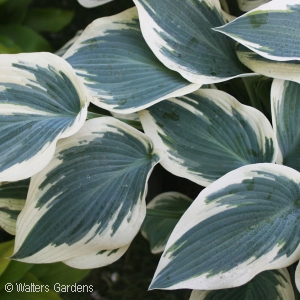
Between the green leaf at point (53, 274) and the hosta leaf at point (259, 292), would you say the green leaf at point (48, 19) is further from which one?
the hosta leaf at point (259, 292)

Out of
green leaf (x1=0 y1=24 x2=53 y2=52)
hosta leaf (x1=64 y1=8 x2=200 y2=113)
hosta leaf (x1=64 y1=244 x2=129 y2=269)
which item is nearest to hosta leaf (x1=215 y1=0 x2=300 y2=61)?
hosta leaf (x1=64 y1=8 x2=200 y2=113)

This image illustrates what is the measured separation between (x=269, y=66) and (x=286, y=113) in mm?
80

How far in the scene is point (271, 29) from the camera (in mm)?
469

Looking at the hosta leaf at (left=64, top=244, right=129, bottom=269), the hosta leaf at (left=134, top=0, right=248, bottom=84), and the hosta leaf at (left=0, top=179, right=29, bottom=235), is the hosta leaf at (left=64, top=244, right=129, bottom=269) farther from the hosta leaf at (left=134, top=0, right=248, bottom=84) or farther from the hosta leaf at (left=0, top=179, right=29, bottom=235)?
the hosta leaf at (left=134, top=0, right=248, bottom=84)

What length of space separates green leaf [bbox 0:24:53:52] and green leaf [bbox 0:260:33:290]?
Answer: 542mm

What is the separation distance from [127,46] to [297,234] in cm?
39

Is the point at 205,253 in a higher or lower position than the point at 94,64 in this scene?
lower

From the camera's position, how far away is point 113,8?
3.18 ft

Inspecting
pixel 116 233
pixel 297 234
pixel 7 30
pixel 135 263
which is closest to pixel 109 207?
pixel 116 233

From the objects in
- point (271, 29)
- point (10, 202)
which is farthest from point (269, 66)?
point (10, 202)

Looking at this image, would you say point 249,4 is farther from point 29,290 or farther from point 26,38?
point 29,290

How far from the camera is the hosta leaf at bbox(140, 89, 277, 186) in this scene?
486 mm

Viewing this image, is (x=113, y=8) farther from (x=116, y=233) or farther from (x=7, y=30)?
(x=116, y=233)

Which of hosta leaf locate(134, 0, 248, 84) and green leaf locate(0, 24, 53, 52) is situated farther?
green leaf locate(0, 24, 53, 52)
